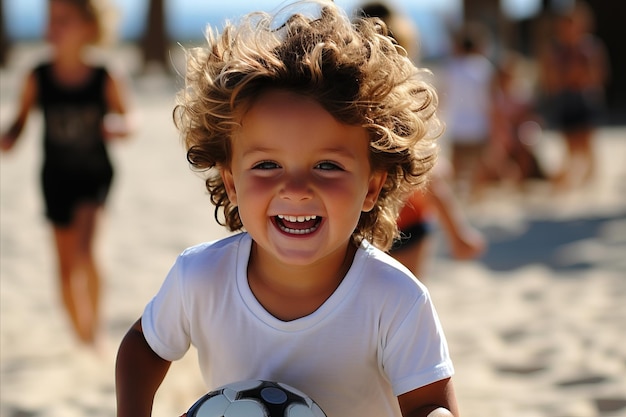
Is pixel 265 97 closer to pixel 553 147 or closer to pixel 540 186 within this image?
pixel 540 186

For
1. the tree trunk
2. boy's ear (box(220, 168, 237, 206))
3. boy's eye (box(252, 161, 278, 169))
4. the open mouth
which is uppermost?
the tree trunk

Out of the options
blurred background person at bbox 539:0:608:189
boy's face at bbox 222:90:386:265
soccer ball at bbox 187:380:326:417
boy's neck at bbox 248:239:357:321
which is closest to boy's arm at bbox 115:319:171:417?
soccer ball at bbox 187:380:326:417

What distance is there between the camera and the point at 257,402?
2.22 m

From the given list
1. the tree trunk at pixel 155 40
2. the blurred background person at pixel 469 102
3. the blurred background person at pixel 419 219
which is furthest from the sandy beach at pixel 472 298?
the tree trunk at pixel 155 40

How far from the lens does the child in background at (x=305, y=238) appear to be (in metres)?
2.24

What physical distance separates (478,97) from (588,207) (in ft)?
5.05

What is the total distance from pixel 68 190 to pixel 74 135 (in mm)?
291

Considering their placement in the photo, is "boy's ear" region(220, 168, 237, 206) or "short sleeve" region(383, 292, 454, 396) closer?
"short sleeve" region(383, 292, 454, 396)

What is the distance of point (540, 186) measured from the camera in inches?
431

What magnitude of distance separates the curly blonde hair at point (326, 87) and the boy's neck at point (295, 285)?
17 cm

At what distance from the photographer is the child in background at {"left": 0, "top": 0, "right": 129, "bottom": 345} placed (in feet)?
16.4

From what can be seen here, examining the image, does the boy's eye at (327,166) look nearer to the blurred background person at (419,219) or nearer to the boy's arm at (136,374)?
the boy's arm at (136,374)

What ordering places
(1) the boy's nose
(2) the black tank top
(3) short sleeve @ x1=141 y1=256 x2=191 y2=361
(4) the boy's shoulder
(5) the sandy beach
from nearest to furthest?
(1) the boy's nose < (4) the boy's shoulder < (3) short sleeve @ x1=141 y1=256 x2=191 y2=361 < (5) the sandy beach < (2) the black tank top

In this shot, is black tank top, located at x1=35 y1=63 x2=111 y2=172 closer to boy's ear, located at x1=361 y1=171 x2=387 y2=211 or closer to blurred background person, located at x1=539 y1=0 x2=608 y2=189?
boy's ear, located at x1=361 y1=171 x2=387 y2=211
